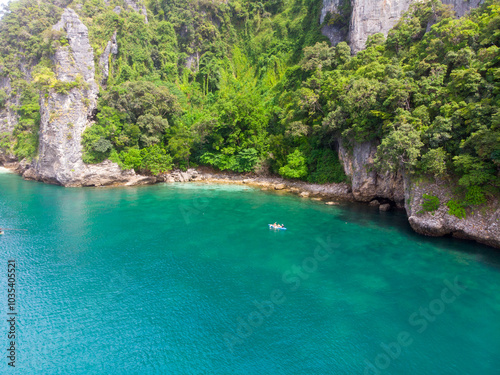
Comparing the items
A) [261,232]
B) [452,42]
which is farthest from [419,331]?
[452,42]

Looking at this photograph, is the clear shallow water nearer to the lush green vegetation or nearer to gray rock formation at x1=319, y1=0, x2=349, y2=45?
the lush green vegetation

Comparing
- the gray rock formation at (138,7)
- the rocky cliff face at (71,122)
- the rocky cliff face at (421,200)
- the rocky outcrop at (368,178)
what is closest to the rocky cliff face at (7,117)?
the rocky cliff face at (71,122)

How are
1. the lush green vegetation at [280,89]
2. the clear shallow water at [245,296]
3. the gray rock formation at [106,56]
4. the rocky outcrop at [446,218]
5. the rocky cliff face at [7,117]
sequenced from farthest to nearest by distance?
1. the rocky cliff face at [7,117]
2. the gray rock formation at [106,56]
3. the lush green vegetation at [280,89]
4. the rocky outcrop at [446,218]
5. the clear shallow water at [245,296]

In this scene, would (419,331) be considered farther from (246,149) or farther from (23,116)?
(23,116)

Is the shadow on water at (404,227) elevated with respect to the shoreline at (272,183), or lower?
lower

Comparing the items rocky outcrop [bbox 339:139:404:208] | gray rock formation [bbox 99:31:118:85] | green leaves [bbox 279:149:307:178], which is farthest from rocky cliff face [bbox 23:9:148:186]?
rocky outcrop [bbox 339:139:404:208]

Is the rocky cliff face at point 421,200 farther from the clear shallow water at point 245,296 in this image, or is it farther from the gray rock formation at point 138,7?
the gray rock formation at point 138,7

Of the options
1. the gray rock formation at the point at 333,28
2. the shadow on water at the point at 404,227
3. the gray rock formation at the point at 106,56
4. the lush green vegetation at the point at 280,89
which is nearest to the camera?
the shadow on water at the point at 404,227
